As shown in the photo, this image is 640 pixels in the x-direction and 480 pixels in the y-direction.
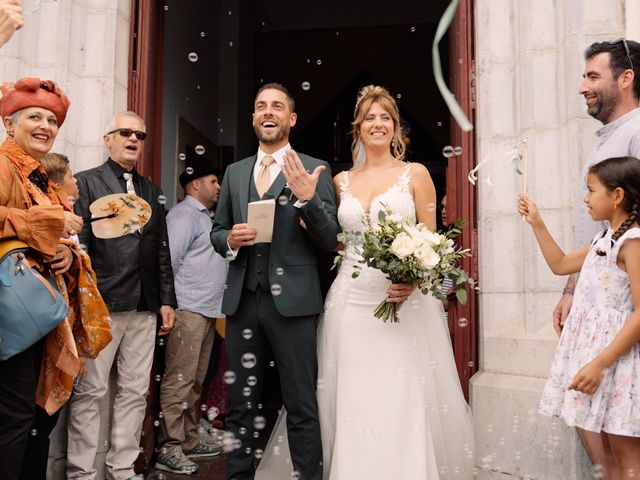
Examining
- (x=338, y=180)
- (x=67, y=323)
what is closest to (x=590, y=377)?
(x=338, y=180)

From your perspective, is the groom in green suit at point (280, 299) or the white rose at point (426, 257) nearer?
the white rose at point (426, 257)

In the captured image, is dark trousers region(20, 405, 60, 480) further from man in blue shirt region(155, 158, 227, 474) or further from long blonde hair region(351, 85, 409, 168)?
long blonde hair region(351, 85, 409, 168)

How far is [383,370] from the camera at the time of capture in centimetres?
336

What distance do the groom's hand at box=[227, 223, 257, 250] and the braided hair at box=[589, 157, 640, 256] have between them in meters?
1.60

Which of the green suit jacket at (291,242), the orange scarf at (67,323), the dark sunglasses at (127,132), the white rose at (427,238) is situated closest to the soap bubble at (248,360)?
the green suit jacket at (291,242)

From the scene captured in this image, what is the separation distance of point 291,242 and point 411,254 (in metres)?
0.69

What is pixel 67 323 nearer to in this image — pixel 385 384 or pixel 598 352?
pixel 385 384

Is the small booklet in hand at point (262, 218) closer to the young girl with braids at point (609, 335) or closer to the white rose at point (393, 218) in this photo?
the white rose at point (393, 218)

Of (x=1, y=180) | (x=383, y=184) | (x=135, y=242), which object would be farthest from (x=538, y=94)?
(x=1, y=180)

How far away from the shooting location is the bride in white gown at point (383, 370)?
3260mm

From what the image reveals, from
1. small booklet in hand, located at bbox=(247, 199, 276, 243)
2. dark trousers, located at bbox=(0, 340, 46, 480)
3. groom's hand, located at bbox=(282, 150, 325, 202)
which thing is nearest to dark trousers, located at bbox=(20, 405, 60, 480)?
dark trousers, located at bbox=(0, 340, 46, 480)

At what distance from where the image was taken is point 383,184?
358cm

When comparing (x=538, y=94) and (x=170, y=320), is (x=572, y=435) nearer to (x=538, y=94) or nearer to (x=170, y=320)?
(x=538, y=94)

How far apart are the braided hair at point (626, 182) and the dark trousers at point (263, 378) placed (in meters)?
1.55
